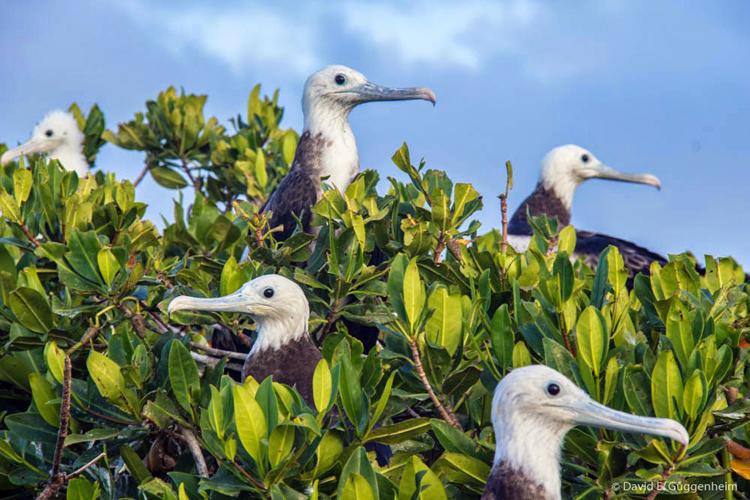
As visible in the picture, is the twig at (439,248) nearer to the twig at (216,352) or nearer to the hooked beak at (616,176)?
the twig at (216,352)

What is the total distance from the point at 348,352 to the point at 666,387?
84cm

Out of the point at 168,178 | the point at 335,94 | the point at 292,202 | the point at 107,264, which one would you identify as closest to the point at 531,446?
the point at 107,264

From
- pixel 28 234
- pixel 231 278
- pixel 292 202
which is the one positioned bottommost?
pixel 231 278

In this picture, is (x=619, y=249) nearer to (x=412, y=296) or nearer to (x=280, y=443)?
(x=412, y=296)

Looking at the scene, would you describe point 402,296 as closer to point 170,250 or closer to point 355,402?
point 355,402

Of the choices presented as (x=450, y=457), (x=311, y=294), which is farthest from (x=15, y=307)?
(x=450, y=457)

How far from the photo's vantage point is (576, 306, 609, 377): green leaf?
291cm

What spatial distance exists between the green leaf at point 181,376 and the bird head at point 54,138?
5.47 meters

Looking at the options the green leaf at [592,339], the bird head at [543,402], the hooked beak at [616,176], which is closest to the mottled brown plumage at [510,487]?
the bird head at [543,402]

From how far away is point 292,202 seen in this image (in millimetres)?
5297

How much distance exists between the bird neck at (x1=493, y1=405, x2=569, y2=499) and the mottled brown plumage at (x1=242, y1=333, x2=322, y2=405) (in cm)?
105

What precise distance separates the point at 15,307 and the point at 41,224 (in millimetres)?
638

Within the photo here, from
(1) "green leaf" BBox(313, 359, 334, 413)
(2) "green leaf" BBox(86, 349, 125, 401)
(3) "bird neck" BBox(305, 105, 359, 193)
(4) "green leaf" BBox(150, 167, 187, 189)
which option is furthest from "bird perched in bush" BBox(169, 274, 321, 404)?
(4) "green leaf" BBox(150, 167, 187, 189)

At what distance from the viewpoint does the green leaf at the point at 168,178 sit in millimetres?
6754
